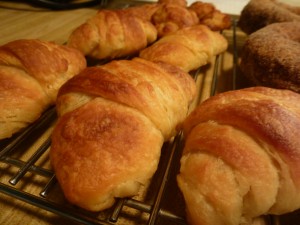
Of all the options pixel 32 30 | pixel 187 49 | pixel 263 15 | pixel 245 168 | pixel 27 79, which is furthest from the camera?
pixel 32 30

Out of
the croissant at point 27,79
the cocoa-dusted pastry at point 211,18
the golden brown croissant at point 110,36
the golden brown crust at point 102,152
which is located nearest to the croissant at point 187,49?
the golden brown croissant at point 110,36

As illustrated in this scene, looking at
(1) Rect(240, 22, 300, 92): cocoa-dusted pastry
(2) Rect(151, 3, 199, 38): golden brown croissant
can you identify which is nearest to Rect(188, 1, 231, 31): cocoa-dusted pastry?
(2) Rect(151, 3, 199, 38): golden brown croissant

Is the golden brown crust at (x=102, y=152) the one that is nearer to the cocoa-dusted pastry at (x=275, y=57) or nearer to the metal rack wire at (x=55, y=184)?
the metal rack wire at (x=55, y=184)

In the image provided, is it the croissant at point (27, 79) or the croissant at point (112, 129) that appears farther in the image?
the croissant at point (27, 79)

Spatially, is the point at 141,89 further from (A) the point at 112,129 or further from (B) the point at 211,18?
(B) the point at 211,18

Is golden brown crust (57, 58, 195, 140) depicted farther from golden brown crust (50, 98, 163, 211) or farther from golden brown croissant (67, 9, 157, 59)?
golden brown croissant (67, 9, 157, 59)

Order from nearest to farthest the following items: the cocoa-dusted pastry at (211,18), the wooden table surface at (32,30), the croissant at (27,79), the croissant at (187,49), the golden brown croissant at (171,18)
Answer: the wooden table surface at (32,30), the croissant at (27,79), the croissant at (187,49), the golden brown croissant at (171,18), the cocoa-dusted pastry at (211,18)

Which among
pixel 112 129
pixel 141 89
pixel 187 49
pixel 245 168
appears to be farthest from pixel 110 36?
pixel 245 168
